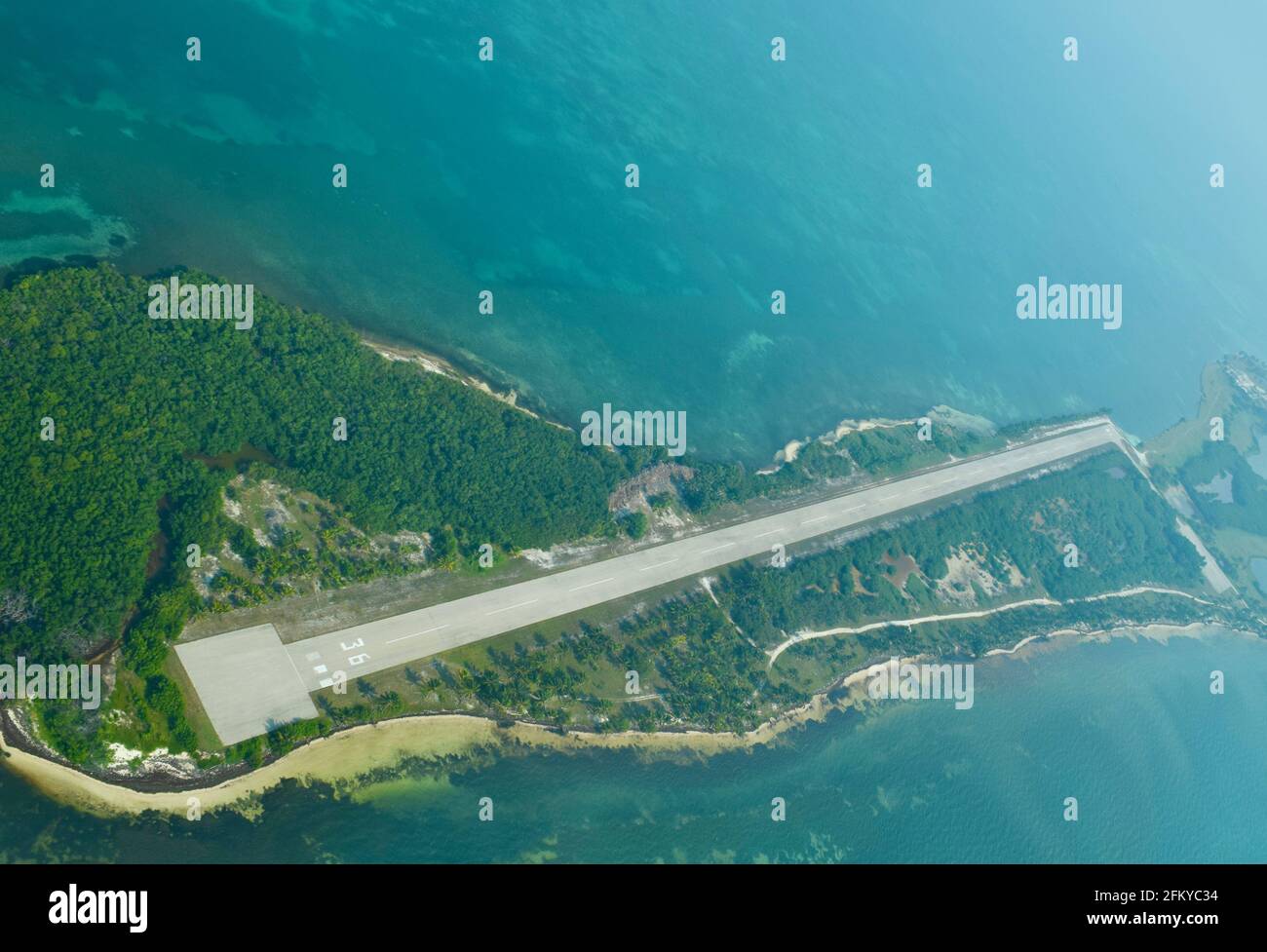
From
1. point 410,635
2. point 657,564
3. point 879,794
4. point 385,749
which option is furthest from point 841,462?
point 385,749

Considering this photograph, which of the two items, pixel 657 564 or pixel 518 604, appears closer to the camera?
pixel 518 604

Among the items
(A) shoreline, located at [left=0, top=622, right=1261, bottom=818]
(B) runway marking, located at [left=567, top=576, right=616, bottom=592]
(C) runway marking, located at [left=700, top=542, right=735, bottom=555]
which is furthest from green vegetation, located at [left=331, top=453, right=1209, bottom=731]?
(B) runway marking, located at [left=567, top=576, right=616, bottom=592]

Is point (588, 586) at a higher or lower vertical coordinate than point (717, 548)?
lower

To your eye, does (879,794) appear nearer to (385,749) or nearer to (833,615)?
(833,615)

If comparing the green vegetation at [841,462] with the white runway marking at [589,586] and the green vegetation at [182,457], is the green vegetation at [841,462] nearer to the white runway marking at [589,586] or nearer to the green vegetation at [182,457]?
the green vegetation at [182,457]

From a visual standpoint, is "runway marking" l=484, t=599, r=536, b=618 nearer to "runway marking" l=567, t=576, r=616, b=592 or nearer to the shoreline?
"runway marking" l=567, t=576, r=616, b=592

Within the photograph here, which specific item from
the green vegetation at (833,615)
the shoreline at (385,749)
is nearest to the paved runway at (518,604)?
the green vegetation at (833,615)

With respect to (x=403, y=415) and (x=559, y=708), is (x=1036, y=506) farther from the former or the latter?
(x=403, y=415)
